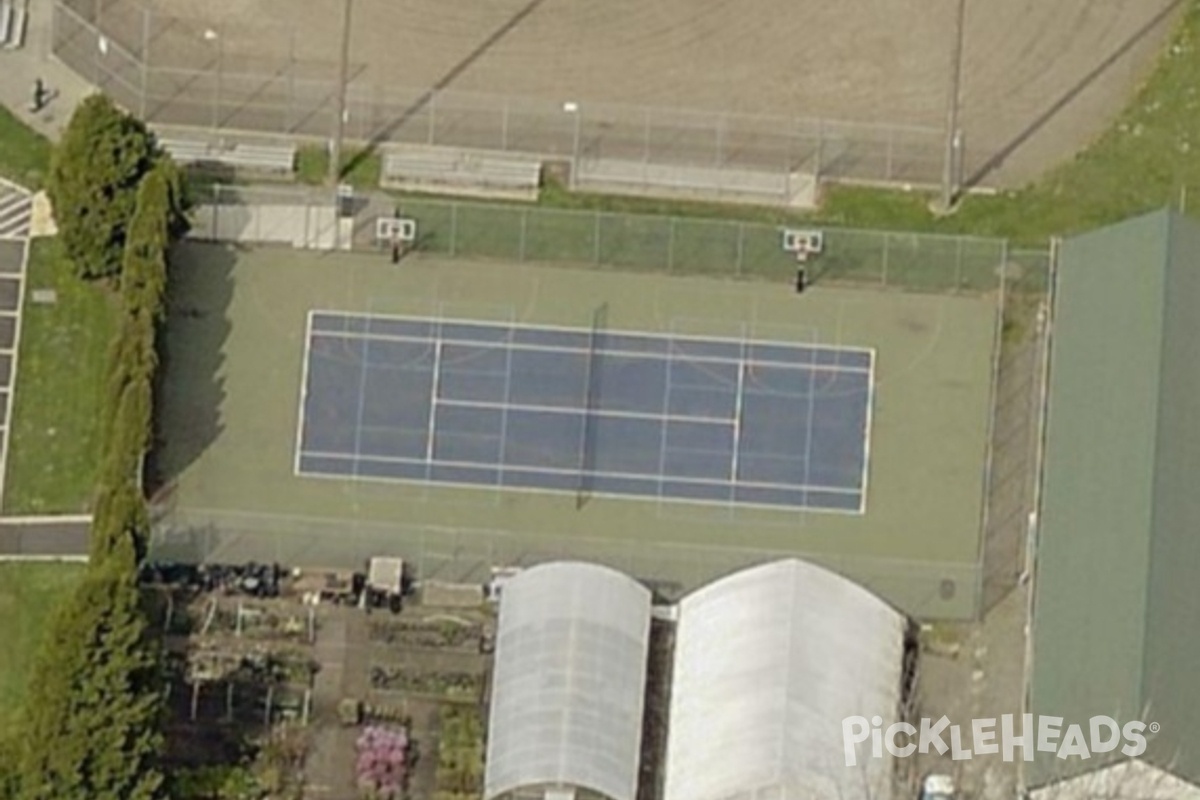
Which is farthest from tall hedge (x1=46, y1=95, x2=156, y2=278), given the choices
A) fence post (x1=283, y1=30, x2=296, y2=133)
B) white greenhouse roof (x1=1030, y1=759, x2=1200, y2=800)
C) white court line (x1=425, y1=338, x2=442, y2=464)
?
white greenhouse roof (x1=1030, y1=759, x2=1200, y2=800)

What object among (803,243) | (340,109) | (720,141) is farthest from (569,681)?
(340,109)

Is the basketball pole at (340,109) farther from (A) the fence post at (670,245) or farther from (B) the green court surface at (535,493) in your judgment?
(A) the fence post at (670,245)

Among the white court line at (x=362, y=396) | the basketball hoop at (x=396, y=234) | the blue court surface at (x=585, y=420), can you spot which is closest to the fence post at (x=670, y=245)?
the blue court surface at (x=585, y=420)

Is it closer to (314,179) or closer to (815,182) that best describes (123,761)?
(314,179)

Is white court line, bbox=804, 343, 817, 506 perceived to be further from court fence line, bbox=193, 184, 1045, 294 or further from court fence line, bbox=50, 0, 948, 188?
court fence line, bbox=50, 0, 948, 188

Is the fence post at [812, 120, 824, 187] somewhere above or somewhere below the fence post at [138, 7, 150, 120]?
below

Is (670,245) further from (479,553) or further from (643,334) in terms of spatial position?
(479,553)
